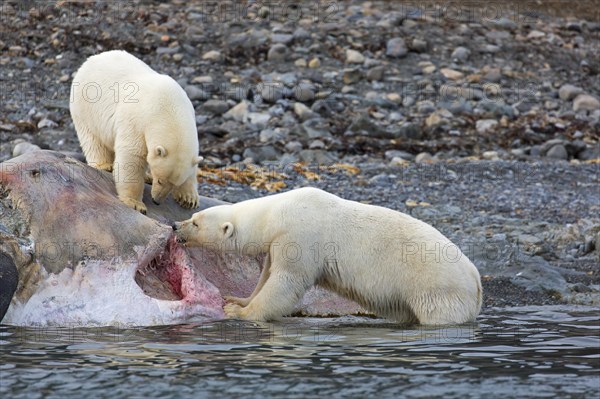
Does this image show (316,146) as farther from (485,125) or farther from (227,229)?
(227,229)

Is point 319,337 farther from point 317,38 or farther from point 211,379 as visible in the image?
point 317,38

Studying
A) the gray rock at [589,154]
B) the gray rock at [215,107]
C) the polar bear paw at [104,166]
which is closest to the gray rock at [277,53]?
the gray rock at [215,107]

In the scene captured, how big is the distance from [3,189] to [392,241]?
9.73 ft

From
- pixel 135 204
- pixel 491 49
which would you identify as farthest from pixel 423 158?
pixel 135 204

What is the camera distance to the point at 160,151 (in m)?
8.54

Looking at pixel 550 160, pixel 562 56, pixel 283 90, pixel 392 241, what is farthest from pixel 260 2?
pixel 392 241

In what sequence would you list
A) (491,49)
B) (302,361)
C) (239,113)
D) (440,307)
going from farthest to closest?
(491,49)
(239,113)
(440,307)
(302,361)

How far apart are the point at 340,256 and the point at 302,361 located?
1624 millimetres

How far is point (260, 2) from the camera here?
2145 centimetres

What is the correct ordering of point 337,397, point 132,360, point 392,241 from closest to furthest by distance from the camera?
point 337,397, point 132,360, point 392,241

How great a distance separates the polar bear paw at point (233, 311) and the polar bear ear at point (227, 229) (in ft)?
1.85

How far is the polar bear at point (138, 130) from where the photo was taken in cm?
864

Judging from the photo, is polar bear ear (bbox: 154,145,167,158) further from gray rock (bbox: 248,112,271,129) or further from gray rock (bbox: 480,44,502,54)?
gray rock (bbox: 480,44,502,54)

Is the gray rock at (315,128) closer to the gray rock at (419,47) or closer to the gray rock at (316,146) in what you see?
the gray rock at (316,146)
